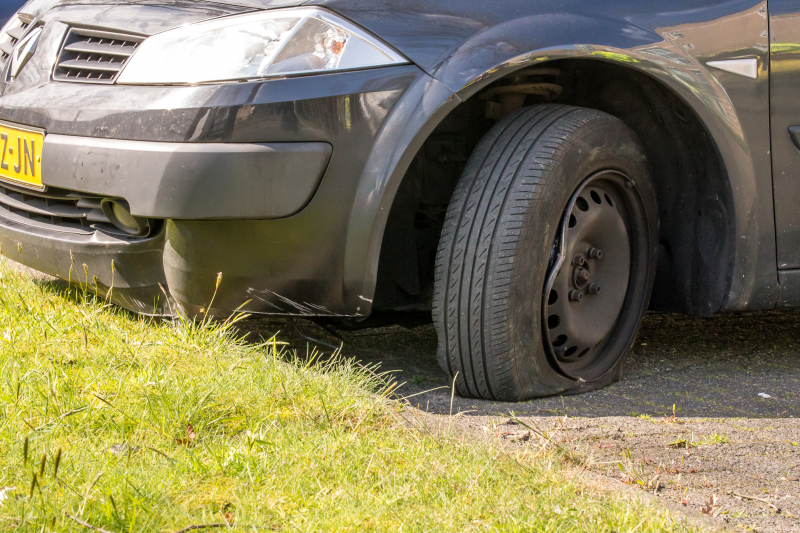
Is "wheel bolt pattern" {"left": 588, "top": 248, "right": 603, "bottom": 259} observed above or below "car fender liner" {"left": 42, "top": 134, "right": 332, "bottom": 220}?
below

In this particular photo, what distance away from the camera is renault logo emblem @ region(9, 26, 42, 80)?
250cm

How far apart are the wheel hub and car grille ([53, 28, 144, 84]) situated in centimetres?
132

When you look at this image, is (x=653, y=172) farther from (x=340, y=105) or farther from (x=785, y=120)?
(x=340, y=105)

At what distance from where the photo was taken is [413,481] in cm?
161

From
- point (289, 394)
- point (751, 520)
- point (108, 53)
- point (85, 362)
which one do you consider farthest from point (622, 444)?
point (108, 53)

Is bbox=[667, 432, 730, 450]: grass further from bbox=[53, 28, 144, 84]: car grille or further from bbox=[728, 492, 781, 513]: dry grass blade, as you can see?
bbox=[53, 28, 144, 84]: car grille

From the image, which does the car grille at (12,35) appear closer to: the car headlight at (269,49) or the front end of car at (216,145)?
the front end of car at (216,145)

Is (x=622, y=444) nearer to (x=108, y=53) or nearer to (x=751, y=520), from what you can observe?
(x=751, y=520)

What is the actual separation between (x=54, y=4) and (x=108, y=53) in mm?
475

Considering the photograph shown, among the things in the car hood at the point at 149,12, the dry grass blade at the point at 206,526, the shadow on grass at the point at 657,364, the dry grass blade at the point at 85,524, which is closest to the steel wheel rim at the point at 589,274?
the shadow on grass at the point at 657,364

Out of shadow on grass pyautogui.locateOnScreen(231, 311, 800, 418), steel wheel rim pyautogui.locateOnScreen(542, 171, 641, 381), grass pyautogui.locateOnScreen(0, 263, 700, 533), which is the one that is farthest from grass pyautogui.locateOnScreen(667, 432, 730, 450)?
steel wheel rim pyautogui.locateOnScreen(542, 171, 641, 381)

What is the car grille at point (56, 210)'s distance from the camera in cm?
224

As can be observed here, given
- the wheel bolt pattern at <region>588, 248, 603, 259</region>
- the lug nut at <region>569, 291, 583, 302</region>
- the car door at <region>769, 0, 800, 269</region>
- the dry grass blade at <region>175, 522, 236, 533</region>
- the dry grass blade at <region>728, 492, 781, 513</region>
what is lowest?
the dry grass blade at <region>728, 492, 781, 513</region>

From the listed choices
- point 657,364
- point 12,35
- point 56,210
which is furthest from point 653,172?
point 12,35
